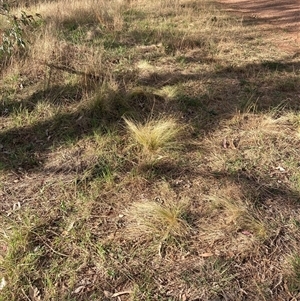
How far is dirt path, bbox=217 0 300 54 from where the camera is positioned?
6.40m

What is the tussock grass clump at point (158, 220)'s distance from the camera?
249 centimetres

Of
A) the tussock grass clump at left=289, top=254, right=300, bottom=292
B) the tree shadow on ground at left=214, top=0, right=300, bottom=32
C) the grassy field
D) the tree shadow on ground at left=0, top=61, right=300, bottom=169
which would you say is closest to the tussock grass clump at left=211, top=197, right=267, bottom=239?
the grassy field

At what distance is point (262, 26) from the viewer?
7.35 metres

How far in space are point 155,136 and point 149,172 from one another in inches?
16.5

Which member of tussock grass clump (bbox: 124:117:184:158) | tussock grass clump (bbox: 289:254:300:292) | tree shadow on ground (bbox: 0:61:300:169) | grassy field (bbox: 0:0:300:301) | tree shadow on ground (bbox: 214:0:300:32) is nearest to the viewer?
tussock grass clump (bbox: 289:254:300:292)

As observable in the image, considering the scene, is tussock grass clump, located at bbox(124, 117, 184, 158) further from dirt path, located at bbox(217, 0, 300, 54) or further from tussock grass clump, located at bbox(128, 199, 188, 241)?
dirt path, located at bbox(217, 0, 300, 54)

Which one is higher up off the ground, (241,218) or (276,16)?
(276,16)

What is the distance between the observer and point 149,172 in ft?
10.1

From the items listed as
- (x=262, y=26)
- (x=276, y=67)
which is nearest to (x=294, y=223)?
(x=276, y=67)

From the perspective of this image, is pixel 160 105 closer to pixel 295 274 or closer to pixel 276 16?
pixel 295 274

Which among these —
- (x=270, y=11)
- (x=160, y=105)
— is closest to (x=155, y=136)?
(x=160, y=105)

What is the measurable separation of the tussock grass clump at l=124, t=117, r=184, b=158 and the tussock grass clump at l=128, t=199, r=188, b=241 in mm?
681

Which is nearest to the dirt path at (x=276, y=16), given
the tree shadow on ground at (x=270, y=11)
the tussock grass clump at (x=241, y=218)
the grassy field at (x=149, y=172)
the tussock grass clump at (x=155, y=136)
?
the tree shadow on ground at (x=270, y=11)

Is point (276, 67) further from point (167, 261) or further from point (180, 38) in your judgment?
point (167, 261)
